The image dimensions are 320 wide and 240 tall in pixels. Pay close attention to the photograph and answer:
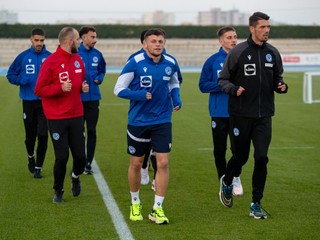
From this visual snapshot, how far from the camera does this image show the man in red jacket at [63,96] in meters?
9.22

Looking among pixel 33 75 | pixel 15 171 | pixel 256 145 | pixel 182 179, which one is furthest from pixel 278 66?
pixel 15 171

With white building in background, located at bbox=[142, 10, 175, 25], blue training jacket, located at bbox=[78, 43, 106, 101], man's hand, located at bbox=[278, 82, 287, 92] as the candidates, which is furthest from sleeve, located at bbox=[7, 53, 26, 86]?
white building in background, located at bbox=[142, 10, 175, 25]

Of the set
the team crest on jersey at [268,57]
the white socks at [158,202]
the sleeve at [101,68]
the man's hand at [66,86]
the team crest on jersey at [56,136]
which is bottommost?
the white socks at [158,202]

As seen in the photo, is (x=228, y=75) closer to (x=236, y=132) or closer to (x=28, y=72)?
(x=236, y=132)

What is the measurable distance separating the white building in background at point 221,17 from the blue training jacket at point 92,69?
8029 centimetres

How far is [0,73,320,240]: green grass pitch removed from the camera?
794cm

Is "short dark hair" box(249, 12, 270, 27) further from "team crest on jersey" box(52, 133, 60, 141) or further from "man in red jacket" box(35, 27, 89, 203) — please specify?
"team crest on jersey" box(52, 133, 60, 141)

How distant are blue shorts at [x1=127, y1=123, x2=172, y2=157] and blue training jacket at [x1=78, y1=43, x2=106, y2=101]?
323 centimetres

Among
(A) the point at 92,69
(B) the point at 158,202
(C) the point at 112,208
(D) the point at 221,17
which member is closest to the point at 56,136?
(C) the point at 112,208

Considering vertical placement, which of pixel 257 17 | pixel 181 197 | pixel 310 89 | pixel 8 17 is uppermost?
pixel 257 17

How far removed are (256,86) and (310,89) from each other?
58.3 ft

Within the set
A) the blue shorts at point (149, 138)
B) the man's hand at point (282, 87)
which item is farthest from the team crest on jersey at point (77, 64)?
the man's hand at point (282, 87)

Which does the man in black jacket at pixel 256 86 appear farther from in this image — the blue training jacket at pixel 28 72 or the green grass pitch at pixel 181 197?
the blue training jacket at pixel 28 72

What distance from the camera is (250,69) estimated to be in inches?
337
